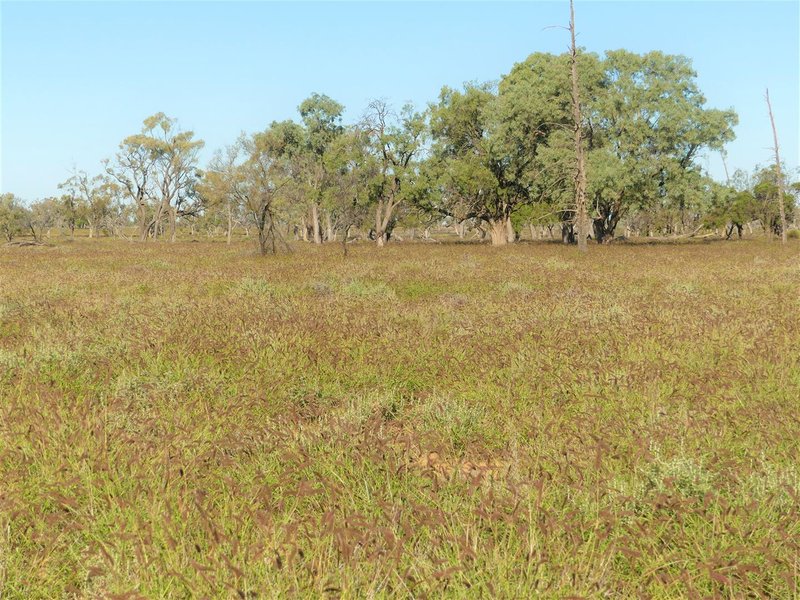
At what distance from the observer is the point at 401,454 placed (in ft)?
11.0

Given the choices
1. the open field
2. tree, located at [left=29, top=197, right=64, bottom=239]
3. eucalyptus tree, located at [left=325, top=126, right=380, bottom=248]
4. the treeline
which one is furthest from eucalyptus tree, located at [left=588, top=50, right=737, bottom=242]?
tree, located at [left=29, top=197, right=64, bottom=239]

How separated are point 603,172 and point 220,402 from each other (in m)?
30.0

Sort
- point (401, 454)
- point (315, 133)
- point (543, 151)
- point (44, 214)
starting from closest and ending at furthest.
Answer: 1. point (401, 454)
2. point (543, 151)
3. point (315, 133)
4. point (44, 214)

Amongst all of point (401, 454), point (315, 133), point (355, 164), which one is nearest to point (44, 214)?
point (315, 133)

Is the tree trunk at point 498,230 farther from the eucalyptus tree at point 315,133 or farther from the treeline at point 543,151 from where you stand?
the eucalyptus tree at point 315,133

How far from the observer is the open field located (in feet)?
7.02

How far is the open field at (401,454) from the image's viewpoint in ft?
7.02

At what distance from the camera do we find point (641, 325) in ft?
22.1

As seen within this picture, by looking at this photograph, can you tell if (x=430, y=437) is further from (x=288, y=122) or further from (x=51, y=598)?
(x=288, y=122)

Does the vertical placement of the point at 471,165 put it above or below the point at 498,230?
above

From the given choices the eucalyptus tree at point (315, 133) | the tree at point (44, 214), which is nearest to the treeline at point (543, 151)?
the eucalyptus tree at point (315, 133)

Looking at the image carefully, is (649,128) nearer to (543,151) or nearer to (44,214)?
(543,151)

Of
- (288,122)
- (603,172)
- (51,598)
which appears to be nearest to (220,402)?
(51,598)

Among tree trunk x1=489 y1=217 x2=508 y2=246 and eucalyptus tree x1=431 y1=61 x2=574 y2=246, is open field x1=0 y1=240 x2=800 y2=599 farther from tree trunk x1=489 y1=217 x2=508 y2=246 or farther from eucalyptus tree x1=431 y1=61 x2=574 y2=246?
tree trunk x1=489 y1=217 x2=508 y2=246
